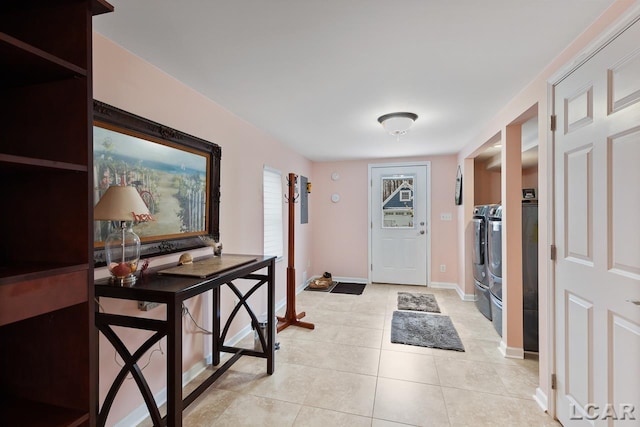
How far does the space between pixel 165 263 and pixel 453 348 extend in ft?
8.41

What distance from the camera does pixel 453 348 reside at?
261cm

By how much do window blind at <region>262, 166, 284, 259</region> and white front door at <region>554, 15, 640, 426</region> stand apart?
104 inches

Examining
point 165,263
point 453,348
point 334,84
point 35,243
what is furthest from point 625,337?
point 165,263

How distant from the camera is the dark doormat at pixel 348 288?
4.43 m

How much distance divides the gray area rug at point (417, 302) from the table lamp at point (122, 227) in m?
3.18

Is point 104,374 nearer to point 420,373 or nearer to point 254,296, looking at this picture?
point 254,296

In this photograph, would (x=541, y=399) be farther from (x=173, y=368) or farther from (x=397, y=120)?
(x=397, y=120)

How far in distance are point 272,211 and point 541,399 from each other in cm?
293

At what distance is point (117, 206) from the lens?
129 centimetres

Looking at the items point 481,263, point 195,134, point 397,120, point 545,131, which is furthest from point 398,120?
point 481,263

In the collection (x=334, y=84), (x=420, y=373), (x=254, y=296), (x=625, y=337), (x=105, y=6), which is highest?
(x=334, y=84)

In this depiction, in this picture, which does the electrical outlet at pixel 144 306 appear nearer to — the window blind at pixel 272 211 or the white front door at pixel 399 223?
the window blind at pixel 272 211
